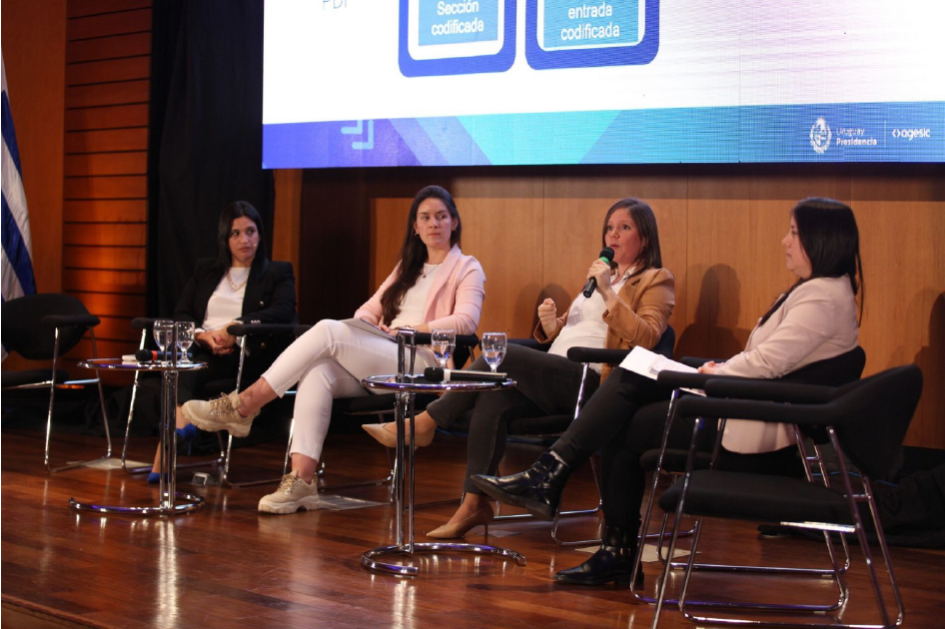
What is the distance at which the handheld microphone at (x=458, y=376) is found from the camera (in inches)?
121

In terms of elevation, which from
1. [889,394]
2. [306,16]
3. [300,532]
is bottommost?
[300,532]

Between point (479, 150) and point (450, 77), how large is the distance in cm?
38

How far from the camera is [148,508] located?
12.8 feet

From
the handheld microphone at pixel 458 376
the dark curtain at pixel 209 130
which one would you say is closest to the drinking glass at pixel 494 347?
the handheld microphone at pixel 458 376

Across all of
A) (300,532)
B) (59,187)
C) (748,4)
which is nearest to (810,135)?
(748,4)

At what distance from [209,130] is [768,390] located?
13.4 feet

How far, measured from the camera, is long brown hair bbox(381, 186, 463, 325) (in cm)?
441

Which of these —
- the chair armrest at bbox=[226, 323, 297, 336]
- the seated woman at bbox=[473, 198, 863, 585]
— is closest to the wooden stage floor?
the seated woman at bbox=[473, 198, 863, 585]

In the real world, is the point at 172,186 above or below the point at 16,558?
Answer: above

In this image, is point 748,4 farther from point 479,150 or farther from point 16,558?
point 16,558

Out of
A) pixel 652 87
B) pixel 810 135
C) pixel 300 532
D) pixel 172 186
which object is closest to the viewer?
pixel 300 532

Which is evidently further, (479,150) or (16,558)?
(479,150)

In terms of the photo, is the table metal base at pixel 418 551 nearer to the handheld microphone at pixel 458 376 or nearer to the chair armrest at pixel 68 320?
the handheld microphone at pixel 458 376

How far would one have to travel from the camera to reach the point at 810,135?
14.0 feet
